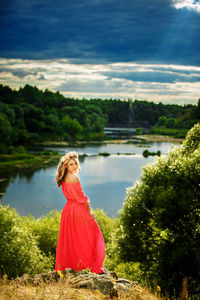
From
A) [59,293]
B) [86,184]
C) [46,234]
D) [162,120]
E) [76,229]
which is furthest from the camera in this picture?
[162,120]

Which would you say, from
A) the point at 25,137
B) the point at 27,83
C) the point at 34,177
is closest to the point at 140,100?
the point at 27,83

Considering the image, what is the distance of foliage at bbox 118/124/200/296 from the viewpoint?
11.2 m

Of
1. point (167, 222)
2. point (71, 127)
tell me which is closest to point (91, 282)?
point (167, 222)

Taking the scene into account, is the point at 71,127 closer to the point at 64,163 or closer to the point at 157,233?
the point at 157,233

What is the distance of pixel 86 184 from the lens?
42.7m

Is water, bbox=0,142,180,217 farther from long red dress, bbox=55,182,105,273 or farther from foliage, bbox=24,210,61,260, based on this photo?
long red dress, bbox=55,182,105,273

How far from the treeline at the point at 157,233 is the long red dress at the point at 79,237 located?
3375 millimetres

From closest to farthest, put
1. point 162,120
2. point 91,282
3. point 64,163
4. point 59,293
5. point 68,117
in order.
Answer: point 59,293, point 91,282, point 64,163, point 68,117, point 162,120

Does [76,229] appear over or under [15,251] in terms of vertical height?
over

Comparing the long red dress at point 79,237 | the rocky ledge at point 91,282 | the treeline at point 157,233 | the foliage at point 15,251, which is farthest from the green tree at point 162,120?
the rocky ledge at point 91,282

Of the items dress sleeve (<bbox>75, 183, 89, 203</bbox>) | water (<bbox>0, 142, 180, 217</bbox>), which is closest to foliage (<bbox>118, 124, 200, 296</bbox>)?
dress sleeve (<bbox>75, 183, 89, 203</bbox>)

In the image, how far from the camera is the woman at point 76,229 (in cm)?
675

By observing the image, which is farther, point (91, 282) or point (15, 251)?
point (15, 251)

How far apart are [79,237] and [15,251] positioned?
8.45 meters
